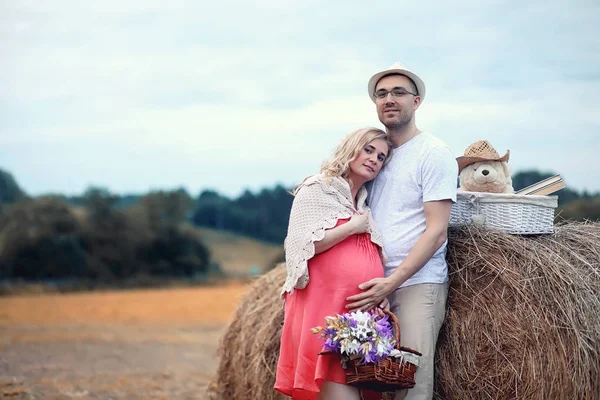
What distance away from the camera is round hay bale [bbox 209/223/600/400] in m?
4.98

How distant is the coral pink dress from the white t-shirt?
20 centimetres

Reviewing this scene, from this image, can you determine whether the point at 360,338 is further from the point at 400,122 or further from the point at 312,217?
the point at 400,122

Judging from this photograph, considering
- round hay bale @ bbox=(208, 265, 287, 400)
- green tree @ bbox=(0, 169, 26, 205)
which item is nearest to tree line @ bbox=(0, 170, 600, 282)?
green tree @ bbox=(0, 169, 26, 205)

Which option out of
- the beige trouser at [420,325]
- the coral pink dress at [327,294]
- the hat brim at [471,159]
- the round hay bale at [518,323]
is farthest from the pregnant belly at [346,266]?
the hat brim at [471,159]

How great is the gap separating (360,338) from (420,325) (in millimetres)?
621

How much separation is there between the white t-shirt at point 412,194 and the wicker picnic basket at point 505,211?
563 millimetres

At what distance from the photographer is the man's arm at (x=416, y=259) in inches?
188

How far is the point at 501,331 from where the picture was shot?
16.9 ft

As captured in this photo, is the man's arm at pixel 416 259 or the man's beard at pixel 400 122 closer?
the man's arm at pixel 416 259

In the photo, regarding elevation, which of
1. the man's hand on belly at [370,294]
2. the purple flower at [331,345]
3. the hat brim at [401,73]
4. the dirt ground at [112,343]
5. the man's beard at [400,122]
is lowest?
the dirt ground at [112,343]

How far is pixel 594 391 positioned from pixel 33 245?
77.9 ft

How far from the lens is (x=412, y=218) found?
507 centimetres

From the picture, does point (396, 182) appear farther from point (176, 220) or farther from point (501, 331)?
point (176, 220)

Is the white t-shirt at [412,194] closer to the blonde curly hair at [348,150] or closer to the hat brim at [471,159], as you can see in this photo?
the blonde curly hair at [348,150]
